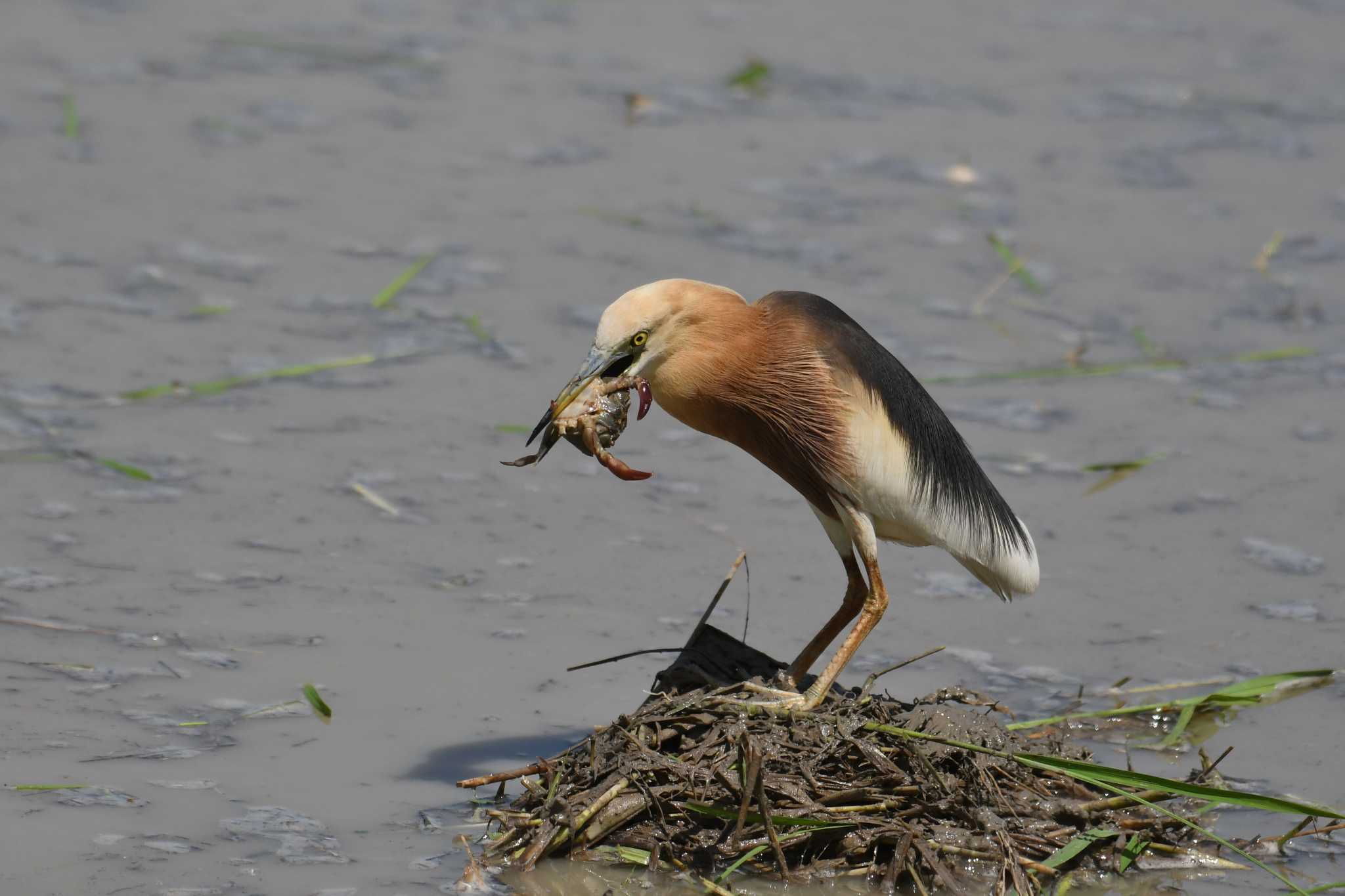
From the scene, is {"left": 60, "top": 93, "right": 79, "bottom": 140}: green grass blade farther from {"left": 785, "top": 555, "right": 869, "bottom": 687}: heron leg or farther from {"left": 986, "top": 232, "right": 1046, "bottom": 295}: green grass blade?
{"left": 785, "top": 555, "right": 869, "bottom": 687}: heron leg

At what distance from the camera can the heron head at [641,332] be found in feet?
16.3

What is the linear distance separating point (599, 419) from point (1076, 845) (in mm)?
1872

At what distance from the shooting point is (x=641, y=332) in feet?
16.5

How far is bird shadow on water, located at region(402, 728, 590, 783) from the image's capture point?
17.7 ft

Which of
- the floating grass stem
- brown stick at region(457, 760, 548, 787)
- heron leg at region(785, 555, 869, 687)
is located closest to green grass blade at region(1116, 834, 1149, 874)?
heron leg at region(785, 555, 869, 687)

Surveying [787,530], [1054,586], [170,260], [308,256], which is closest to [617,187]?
[308,256]

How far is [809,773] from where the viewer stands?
492 centimetres

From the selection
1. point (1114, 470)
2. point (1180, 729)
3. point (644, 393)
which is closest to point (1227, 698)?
point (1180, 729)

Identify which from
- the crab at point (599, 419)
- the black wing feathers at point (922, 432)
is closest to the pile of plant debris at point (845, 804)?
the black wing feathers at point (922, 432)

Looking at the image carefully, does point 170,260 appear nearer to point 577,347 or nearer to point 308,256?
point 308,256

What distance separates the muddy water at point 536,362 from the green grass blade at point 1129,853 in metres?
0.34

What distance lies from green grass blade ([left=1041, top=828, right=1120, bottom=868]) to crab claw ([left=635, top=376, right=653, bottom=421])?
5.79 ft

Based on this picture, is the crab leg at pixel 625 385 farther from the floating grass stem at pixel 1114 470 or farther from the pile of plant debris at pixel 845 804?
the floating grass stem at pixel 1114 470

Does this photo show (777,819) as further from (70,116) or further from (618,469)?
(70,116)
